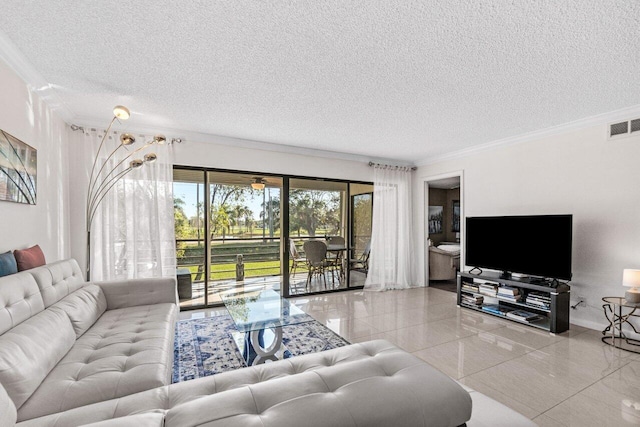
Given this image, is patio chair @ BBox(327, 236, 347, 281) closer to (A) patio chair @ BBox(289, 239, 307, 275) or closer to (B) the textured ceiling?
(A) patio chair @ BBox(289, 239, 307, 275)

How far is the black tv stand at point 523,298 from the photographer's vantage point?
11.1 feet

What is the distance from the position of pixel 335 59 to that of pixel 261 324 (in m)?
2.29

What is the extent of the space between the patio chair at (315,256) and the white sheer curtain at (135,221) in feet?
7.25

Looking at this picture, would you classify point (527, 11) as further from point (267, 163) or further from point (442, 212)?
point (442, 212)

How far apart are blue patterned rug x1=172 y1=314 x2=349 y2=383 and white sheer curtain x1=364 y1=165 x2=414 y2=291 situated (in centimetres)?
230

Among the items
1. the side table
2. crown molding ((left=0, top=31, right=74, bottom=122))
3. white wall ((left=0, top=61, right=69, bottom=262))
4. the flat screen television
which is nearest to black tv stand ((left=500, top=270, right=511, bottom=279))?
the flat screen television

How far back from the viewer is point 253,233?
5266 millimetres

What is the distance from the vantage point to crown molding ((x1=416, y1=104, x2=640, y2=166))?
127 inches

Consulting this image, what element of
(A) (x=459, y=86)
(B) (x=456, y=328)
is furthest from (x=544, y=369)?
(A) (x=459, y=86)

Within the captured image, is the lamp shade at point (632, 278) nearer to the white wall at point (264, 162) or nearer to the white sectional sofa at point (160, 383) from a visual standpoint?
the white sectional sofa at point (160, 383)

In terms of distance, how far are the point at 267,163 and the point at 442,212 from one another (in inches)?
192

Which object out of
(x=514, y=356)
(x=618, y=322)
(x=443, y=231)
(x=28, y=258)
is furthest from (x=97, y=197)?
(x=443, y=231)

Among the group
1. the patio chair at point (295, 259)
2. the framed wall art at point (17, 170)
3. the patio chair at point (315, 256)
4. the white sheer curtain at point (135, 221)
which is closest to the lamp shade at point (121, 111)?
the framed wall art at point (17, 170)

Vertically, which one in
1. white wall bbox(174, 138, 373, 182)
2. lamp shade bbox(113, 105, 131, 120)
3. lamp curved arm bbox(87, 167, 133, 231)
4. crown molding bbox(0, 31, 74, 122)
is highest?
crown molding bbox(0, 31, 74, 122)
